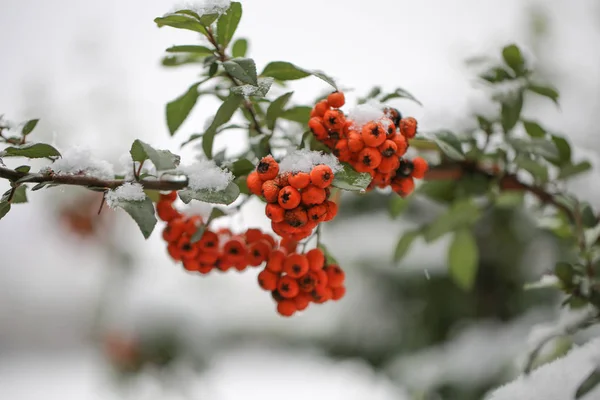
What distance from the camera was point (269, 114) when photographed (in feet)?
2.27

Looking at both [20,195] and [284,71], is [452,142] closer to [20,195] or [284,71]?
[284,71]

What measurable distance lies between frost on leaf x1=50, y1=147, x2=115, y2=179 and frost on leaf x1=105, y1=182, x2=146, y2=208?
0.21 feet

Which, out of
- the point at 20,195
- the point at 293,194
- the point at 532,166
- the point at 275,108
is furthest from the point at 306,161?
the point at 532,166

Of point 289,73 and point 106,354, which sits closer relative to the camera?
point 289,73

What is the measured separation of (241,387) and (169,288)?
752 millimetres

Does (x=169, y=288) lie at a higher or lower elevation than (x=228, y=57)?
lower

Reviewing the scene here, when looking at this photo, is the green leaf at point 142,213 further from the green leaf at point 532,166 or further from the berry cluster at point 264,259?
the green leaf at point 532,166

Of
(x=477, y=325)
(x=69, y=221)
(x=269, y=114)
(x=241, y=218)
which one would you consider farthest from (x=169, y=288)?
(x=269, y=114)

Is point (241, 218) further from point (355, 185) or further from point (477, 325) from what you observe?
point (477, 325)

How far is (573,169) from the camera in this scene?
901mm

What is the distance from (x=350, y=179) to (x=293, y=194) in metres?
0.07

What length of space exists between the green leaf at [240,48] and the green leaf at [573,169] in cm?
63

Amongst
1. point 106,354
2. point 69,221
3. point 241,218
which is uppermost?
point 241,218

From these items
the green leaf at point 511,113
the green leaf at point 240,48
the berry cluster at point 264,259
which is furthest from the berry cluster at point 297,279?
the green leaf at point 511,113
